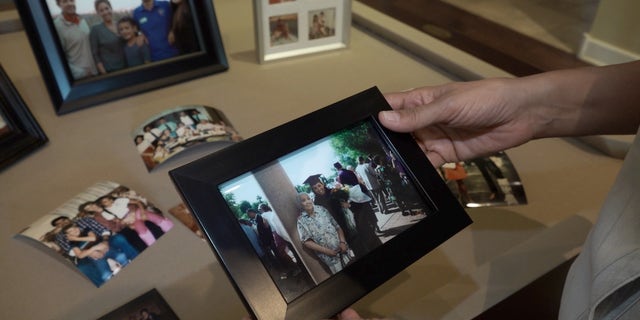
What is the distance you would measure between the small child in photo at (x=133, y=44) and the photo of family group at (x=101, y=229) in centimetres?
41

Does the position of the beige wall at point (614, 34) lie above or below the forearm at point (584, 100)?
below

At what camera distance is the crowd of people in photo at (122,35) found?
1.14 meters

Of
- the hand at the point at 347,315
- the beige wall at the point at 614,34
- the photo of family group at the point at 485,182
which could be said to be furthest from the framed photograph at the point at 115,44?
the beige wall at the point at 614,34

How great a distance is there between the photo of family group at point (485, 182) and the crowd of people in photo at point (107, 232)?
0.58 meters

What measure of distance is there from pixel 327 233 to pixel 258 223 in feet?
0.33

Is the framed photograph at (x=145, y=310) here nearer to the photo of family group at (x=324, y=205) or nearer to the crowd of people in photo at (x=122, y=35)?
the photo of family group at (x=324, y=205)

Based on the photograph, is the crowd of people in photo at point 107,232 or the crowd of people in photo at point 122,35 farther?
the crowd of people in photo at point 122,35

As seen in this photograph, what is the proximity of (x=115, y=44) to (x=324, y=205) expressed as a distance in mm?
786

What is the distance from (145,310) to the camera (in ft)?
2.54

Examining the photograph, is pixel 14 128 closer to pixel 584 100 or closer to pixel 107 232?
pixel 107 232

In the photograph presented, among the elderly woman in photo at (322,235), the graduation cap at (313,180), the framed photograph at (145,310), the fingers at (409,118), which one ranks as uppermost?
the fingers at (409,118)

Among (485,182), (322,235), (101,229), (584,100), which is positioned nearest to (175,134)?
(101,229)

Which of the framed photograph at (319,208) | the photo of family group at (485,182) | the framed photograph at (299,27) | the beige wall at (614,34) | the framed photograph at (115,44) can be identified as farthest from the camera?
the beige wall at (614,34)

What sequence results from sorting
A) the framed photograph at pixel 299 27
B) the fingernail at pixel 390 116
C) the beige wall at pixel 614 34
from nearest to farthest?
1. the fingernail at pixel 390 116
2. the framed photograph at pixel 299 27
3. the beige wall at pixel 614 34
